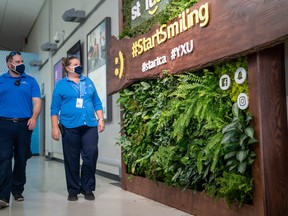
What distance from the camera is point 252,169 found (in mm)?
2098

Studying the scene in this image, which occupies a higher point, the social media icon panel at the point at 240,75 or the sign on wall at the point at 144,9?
the sign on wall at the point at 144,9

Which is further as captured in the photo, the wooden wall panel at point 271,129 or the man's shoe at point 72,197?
the man's shoe at point 72,197

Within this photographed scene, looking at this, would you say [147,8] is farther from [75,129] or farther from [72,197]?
[72,197]

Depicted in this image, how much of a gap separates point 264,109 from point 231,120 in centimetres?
31

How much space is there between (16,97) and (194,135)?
176 centimetres

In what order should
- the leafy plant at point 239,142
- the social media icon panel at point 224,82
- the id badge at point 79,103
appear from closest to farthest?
the leafy plant at point 239,142
the social media icon panel at point 224,82
the id badge at point 79,103

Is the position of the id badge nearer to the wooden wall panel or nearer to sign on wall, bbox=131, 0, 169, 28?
sign on wall, bbox=131, 0, 169, 28

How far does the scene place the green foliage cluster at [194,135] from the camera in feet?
6.97

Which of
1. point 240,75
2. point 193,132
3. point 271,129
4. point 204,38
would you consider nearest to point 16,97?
point 193,132

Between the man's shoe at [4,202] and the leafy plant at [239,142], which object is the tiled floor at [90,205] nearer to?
the man's shoe at [4,202]

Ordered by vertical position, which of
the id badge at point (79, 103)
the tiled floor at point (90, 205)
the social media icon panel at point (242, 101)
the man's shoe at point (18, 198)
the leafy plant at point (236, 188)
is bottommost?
the tiled floor at point (90, 205)

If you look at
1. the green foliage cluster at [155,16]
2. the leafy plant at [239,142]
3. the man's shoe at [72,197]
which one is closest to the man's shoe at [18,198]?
the man's shoe at [72,197]

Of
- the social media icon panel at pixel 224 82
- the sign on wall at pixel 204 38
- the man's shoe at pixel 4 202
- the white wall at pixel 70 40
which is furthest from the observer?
the white wall at pixel 70 40

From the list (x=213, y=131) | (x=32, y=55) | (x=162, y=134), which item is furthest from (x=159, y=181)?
(x=32, y=55)
